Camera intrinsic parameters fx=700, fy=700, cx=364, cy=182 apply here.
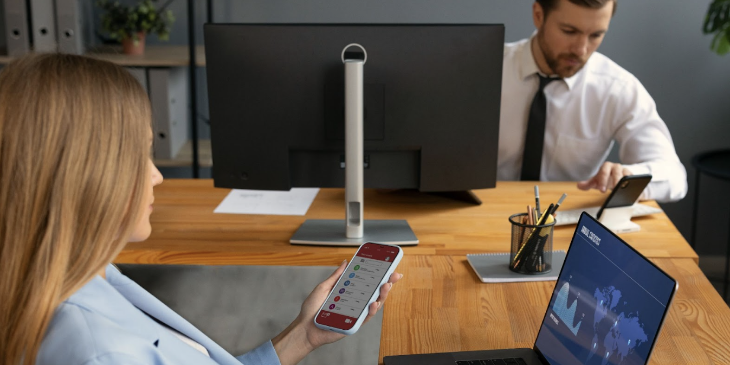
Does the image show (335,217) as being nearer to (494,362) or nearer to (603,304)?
(494,362)

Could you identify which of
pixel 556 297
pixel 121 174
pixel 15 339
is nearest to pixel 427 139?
pixel 556 297

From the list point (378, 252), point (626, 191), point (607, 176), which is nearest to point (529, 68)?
point (607, 176)

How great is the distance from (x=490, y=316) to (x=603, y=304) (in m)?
0.29

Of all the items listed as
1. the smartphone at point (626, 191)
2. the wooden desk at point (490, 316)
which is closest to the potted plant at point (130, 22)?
the wooden desk at point (490, 316)

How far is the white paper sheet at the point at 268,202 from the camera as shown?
1619 mm

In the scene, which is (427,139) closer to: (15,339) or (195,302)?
(195,302)

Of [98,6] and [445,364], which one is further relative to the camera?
Result: [98,6]

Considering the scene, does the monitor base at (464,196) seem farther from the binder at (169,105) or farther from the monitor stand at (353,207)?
the binder at (169,105)

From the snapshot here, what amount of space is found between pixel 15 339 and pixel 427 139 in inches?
37.7

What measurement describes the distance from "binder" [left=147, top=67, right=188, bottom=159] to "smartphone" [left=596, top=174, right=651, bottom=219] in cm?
167

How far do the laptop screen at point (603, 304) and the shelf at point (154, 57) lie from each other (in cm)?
192

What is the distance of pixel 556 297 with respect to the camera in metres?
0.96

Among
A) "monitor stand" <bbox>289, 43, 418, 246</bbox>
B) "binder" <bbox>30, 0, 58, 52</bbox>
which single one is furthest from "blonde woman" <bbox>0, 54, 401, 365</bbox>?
"binder" <bbox>30, 0, 58, 52</bbox>

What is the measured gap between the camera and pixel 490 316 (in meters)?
1.12
